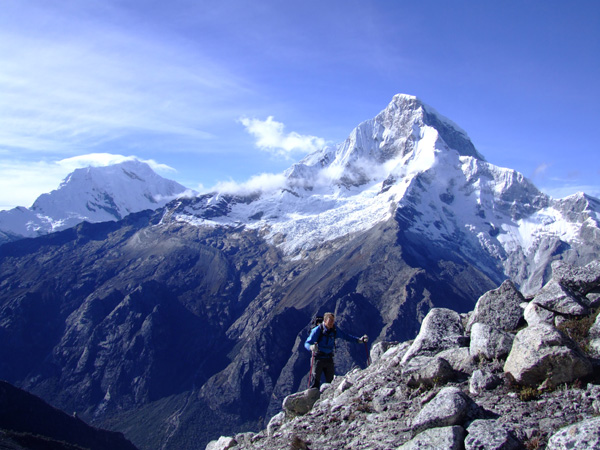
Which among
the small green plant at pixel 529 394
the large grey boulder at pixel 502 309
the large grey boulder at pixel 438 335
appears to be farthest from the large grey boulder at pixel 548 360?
the large grey boulder at pixel 438 335

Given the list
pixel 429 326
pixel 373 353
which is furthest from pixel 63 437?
pixel 429 326

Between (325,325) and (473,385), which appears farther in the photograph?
(325,325)

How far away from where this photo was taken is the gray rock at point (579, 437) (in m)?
9.84

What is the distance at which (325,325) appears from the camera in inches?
851

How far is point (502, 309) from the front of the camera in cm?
1984

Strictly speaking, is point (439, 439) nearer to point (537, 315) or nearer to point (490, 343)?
point (490, 343)

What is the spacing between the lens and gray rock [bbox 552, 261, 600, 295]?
19.7 metres

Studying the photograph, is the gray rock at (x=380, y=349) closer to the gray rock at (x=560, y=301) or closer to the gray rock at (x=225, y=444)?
the gray rock at (x=225, y=444)

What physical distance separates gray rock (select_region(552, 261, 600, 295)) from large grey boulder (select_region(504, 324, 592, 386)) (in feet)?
24.0

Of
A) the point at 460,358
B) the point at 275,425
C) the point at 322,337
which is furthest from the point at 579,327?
the point at 275,425

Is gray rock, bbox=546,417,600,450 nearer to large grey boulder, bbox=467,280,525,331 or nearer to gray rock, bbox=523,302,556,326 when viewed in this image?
gray rock, bbox=523,302,556,326

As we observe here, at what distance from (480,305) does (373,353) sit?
9619 mm

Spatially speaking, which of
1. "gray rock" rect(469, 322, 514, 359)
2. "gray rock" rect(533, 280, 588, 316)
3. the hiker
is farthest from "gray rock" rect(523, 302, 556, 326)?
the hiker

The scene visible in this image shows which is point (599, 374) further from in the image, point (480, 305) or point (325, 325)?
point (325, 325)
